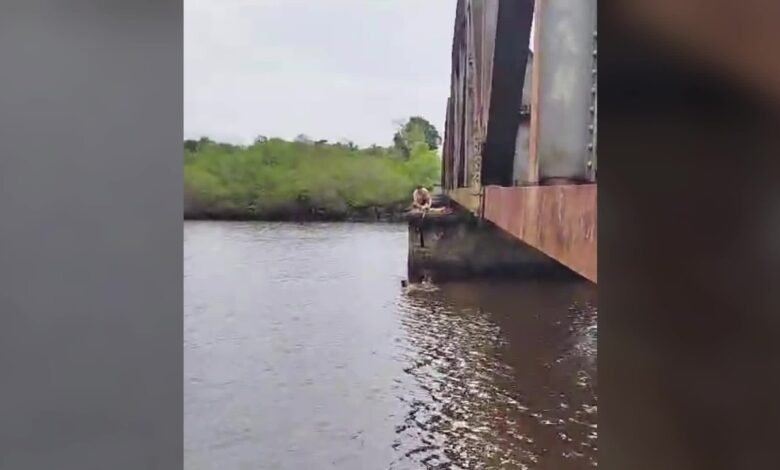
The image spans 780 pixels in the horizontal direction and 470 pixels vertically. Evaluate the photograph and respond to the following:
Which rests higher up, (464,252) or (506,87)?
(506,87)

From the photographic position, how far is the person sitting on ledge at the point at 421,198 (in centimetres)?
167

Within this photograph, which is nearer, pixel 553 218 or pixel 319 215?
pixel 553 218

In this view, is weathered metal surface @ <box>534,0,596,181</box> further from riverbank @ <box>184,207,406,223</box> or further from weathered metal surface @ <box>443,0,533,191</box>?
riverbank @ <box>184,207,406,223</box>

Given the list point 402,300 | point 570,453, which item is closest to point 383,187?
point 402,300

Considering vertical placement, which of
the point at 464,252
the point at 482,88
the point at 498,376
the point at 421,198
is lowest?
the point at 498,376

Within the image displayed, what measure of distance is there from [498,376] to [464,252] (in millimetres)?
298

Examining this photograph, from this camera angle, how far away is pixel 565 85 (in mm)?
1611

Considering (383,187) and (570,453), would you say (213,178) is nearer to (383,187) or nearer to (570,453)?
(383,187)

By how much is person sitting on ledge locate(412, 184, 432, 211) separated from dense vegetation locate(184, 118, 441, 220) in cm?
1
